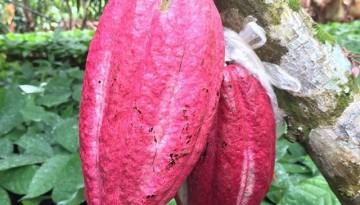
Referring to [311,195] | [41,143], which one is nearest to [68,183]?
[41,143]

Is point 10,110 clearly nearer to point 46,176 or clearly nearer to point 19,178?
point 19,178

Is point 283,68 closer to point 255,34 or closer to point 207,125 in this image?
point 255,34

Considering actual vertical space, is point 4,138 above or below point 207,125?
below

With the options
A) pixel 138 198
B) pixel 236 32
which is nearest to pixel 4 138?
pixel 236 32

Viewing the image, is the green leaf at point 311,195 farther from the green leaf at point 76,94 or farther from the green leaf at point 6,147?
the green leaf at point 76,94

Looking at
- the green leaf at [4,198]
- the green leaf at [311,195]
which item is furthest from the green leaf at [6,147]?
the green leaf at [311,195]

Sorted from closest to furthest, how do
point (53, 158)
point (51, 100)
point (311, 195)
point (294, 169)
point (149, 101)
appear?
point (149, 101) < point (311, 195) < point (53, 158) < point (294, 169) < point (51, 100)
